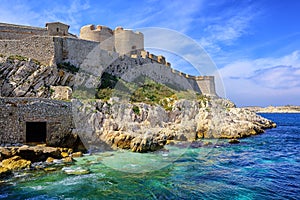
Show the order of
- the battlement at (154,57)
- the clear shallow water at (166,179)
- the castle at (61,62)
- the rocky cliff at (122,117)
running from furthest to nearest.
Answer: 1. the battlement at (154,57)
2. the rocky cliff at (122,117)
3. the castle at (61,62)
4. the clear shallow water at (166,179)

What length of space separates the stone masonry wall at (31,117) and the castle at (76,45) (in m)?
9.14

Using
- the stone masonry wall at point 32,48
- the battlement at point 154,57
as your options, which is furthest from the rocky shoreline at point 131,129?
the battlement at point 154,57

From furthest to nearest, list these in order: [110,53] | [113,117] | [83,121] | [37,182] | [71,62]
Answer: [110,53] → [71,62] → [113,117] → [83,121] → [37,182]

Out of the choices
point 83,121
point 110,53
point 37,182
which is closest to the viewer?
point 37,182

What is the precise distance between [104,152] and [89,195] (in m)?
7.10

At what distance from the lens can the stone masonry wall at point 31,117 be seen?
550 inches

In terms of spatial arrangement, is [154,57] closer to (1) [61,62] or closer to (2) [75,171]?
(1) [61,62]

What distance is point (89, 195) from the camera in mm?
9047

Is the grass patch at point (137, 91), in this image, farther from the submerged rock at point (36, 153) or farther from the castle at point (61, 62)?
the submerged rock at point (36, 153)

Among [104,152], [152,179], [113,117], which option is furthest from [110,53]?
[152,179]

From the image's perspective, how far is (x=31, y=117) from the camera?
48.2 ft

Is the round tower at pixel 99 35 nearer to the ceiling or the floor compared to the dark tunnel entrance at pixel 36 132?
nearer to the ceiling

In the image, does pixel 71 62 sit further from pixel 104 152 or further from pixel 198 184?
pixel 198 184

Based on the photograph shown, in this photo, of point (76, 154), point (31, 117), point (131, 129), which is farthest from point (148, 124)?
point (31, 117)
